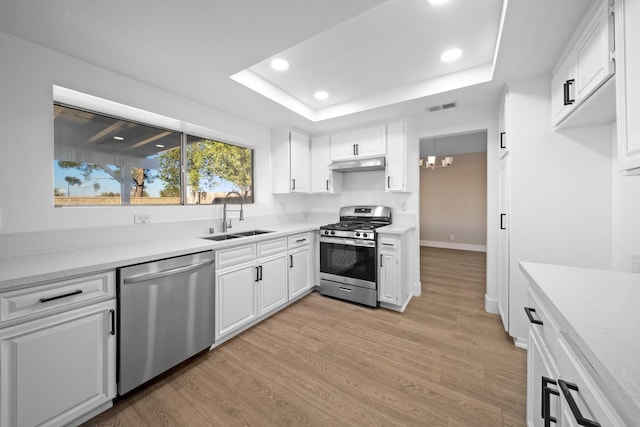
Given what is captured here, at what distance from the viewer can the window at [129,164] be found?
6.53 feet

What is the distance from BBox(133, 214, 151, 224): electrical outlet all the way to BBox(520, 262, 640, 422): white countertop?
2.79m

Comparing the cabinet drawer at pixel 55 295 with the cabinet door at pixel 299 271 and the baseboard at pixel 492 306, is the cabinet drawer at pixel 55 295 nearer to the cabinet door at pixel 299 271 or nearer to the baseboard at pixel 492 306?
the cabinet door at pixel 299 271

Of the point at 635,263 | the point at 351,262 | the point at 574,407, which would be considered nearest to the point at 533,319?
the point at 574,407

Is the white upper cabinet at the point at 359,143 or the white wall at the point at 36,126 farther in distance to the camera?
the white upper cabinet at the point at 359,143

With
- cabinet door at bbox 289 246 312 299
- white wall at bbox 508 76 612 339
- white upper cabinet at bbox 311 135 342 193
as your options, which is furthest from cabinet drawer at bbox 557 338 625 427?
white upper cabinet at bbox 311 135 342 193

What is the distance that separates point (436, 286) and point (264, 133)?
11.3ft

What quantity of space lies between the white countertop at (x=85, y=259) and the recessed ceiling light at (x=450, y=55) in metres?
2.51

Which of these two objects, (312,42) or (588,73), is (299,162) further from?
(588,73)

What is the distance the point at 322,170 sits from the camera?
3.75m

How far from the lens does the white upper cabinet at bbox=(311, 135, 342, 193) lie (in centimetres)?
370

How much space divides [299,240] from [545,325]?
7.99 feet

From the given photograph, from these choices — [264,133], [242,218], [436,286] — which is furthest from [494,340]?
[264,133]

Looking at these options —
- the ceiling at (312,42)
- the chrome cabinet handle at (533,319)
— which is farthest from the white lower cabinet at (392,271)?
the chrome cabinet handle at (533,319)

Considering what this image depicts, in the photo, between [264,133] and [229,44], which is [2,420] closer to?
[229,44]
